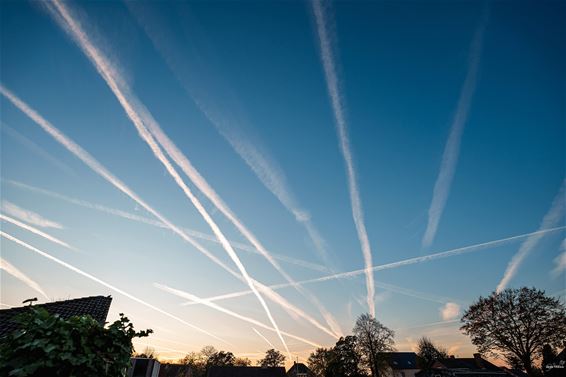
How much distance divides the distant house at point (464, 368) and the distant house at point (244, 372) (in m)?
35.5

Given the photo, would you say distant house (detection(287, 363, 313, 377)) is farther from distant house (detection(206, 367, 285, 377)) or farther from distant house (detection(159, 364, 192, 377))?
distant house (detection(159, 364, 192, 377))

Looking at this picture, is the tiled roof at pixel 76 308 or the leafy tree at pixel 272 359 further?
the leafy tree at pixel 272 359

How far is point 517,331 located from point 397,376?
59087 mm

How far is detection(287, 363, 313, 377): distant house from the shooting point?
3910 inches

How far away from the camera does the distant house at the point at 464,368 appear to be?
55.0 metres

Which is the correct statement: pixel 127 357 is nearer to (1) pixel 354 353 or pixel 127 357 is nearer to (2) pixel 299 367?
(1) pixel 354 353

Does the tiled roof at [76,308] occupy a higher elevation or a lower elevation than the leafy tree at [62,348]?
higher

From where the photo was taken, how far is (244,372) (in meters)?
73.5

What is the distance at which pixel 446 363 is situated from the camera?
223 ft

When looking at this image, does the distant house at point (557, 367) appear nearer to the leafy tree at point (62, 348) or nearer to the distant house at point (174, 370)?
the leafy tree at point (62, 348)

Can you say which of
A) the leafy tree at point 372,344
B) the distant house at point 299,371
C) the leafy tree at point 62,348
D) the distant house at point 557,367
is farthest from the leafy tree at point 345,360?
the leafy tree at point 62,348

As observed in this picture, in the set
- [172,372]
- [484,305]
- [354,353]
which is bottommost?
[172,372]

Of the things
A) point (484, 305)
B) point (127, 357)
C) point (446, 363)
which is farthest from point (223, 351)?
point (127, 357)

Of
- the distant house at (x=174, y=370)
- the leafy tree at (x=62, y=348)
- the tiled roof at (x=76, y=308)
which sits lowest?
the distant house at (x=174, y=370)
